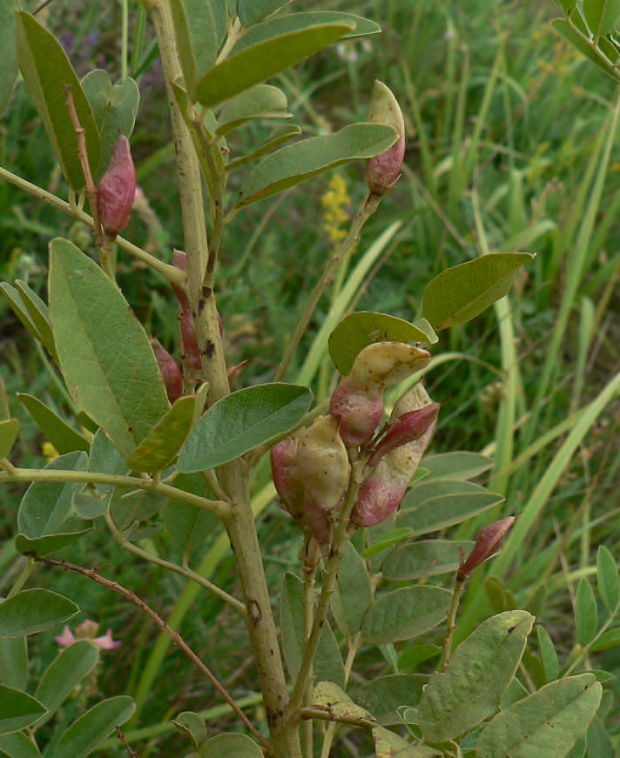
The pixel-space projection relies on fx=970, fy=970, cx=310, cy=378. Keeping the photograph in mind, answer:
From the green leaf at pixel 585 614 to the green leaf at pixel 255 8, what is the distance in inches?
17.4

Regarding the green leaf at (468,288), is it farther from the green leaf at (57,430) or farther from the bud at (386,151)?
the green leaf at (57,430)

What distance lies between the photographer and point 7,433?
422 mm

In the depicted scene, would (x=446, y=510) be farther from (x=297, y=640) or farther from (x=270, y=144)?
(x=270, y=144)

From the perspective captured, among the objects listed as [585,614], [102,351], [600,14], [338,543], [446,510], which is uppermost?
[600,14]

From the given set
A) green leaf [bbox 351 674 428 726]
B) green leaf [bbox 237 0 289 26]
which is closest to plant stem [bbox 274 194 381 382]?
green leaf [bbox 237 0 289 26]

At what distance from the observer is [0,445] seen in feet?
1.40

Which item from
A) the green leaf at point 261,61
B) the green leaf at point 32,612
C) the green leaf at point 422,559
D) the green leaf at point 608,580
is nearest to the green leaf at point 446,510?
the green leaf at point 422,559

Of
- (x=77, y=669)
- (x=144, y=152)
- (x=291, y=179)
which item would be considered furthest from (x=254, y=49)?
(x=144, y=152)

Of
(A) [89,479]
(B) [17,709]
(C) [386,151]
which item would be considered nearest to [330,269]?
(C) [386,151]

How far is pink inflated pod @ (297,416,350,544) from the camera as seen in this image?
1.43 ft

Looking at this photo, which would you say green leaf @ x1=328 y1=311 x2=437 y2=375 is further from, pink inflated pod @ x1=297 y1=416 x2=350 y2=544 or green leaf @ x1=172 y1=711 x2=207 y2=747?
green leaf @ x1=172 y1=711 x2=207 y2=747

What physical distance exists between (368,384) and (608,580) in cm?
39

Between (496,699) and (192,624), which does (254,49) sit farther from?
(192,624)

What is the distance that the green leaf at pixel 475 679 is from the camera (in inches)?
18.1
